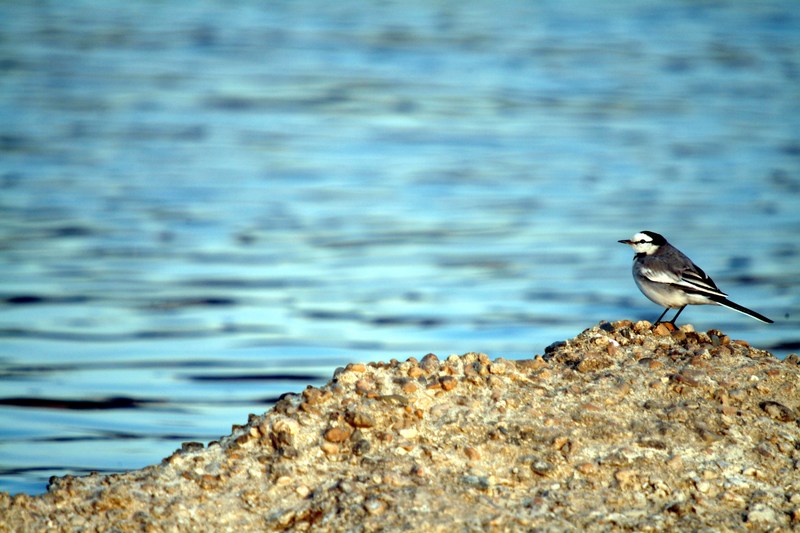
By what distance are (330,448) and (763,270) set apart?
10.5 m

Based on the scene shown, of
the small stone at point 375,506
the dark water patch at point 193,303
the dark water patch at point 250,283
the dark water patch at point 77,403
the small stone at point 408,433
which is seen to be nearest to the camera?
the small stone at point 375,506

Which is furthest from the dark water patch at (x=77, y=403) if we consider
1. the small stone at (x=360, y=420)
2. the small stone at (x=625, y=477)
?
the small stone at (x=625, y=477)

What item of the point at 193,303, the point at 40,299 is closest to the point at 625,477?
the point at 193,303

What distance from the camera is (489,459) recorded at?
605cm

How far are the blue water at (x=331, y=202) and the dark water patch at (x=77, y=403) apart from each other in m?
0.03

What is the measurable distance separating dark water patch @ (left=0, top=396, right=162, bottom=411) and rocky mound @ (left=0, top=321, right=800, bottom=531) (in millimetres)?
4115

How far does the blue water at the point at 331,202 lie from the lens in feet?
38.5

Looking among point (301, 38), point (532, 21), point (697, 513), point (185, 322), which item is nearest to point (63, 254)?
point (185, 322)

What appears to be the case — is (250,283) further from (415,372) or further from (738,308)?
(415,372)

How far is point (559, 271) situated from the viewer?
15.2 m

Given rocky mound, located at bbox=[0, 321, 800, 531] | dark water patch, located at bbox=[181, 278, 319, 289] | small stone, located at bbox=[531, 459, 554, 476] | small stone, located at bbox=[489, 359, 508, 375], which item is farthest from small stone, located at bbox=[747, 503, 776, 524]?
dark water patch, located at bbox=[181, 278, 319, 289]

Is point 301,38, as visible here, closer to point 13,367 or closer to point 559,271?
point 559,271

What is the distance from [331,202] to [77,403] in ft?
29.3

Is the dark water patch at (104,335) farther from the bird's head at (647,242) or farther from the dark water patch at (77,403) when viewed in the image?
the bird's head at (647,242)
